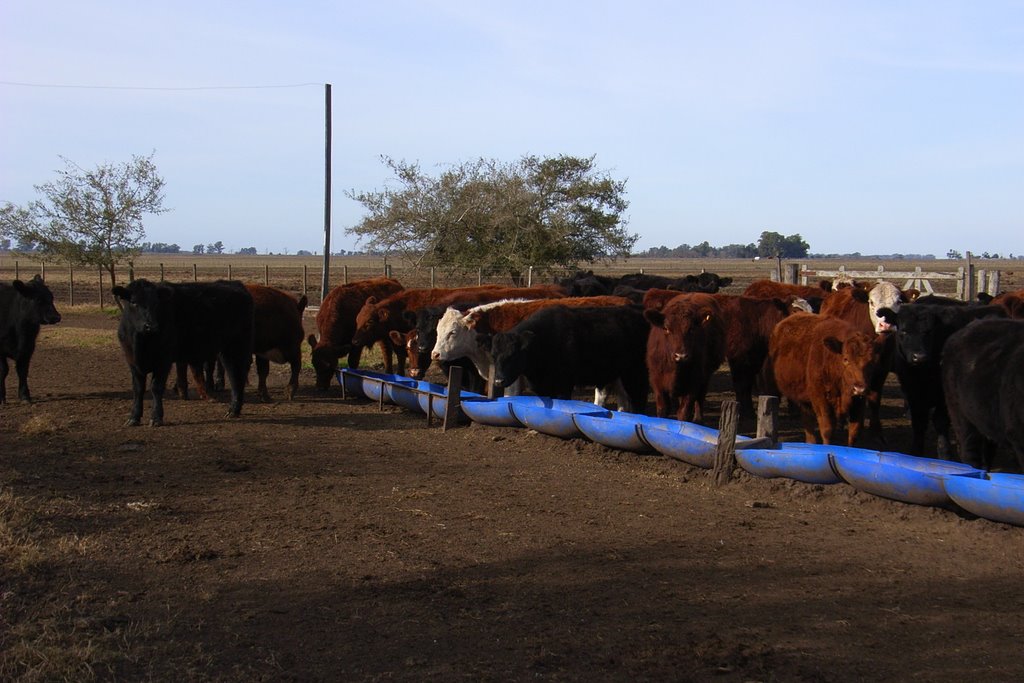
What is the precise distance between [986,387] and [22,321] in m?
11.8

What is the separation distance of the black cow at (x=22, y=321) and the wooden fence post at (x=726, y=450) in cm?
944

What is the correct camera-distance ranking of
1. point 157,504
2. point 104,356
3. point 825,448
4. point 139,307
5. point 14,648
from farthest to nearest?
point 104,356 → point 139,307 → point 825,448 → point 157,504 → point 14,648

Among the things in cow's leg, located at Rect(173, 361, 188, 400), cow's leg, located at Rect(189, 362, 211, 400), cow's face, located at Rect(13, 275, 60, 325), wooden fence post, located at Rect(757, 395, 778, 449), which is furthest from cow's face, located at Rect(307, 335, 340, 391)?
wooden fence post, located at Rect(757, 395, 778, 449)

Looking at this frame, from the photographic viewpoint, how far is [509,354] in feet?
38.3

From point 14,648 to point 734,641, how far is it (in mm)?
3464

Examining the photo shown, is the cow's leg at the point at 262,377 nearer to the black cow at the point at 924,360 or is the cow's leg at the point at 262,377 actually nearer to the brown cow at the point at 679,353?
the brown cow at the point at 679,353

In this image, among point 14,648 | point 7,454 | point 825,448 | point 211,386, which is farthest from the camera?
point 211,386

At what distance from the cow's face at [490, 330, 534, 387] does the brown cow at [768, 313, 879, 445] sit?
9.35ft

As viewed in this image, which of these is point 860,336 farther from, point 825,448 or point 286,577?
point 286,577

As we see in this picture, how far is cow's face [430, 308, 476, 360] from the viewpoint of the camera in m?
13.0

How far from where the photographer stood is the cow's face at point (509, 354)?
38.3 feet

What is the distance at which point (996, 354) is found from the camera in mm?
8570

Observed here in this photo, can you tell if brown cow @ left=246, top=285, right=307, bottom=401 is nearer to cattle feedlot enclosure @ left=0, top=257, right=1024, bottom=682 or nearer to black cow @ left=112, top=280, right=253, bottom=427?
black cow @ left=112, top=280, right=253, bottom=427

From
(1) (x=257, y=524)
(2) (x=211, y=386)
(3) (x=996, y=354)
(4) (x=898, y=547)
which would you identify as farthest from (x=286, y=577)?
(2) (x=211, y=386)
